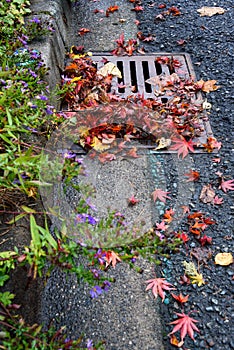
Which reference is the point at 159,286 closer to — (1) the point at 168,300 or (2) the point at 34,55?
(1) the point at 168,300

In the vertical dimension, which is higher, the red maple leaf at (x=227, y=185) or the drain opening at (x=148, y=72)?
the drain opening at (x=148, y=72)

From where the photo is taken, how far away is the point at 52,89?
103 inches

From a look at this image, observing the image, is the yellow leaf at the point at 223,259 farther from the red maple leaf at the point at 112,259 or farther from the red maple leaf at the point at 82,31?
the red maple leaf at the point at 82,31

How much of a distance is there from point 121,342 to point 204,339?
339 millimetres

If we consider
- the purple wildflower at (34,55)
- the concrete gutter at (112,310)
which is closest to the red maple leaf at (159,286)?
the concrete gutter at (112,310)

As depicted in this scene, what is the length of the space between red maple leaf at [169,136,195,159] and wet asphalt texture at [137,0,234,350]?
0.06 m

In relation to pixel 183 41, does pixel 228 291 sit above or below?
below

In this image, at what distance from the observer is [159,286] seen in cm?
185

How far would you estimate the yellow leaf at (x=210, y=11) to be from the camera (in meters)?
3.74

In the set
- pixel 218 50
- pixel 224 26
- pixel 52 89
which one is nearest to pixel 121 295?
pixel 52 89

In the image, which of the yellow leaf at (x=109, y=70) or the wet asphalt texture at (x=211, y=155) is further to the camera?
the yellow leaf at (x=109, y=70)

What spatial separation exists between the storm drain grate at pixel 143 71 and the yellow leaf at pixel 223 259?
3.12 feet

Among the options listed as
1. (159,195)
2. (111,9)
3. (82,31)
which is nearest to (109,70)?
(82,31)

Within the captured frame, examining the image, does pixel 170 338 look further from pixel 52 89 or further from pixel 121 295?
pixel 52 89
